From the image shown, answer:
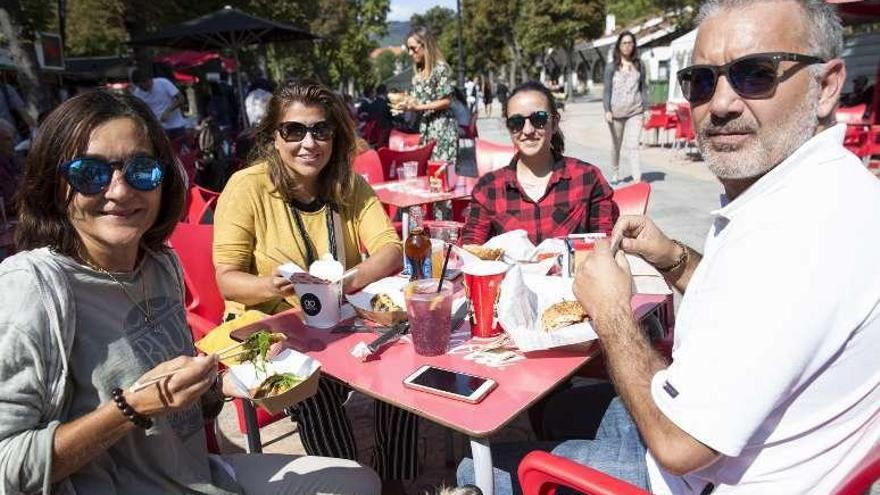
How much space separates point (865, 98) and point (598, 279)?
15.1m

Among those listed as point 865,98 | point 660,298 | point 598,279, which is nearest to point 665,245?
point 660,298

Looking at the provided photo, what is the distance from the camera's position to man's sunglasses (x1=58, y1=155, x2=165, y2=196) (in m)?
1.47

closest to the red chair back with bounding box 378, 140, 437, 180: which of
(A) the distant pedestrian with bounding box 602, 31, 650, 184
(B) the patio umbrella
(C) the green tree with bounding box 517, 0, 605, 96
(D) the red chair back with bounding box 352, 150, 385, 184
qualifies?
(D) the red chair back with bounding box 352, 150, 385, 184

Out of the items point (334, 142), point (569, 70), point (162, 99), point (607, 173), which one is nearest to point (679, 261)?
point (334, 142)

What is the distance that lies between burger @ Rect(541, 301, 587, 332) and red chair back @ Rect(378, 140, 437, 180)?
4405 millimetres

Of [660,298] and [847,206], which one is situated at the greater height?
[847,206]

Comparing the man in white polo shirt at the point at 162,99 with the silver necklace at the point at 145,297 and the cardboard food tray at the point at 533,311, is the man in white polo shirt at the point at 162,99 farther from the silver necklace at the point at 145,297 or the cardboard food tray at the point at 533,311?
the cardboard food tray at the point at 533,311

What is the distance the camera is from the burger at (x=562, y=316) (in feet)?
6.18

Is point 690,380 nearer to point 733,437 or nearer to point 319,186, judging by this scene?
point 733,437

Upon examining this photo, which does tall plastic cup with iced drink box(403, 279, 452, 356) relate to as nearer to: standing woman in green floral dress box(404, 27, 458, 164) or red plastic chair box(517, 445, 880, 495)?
red plastic chair box(517, 445, 880, 495)

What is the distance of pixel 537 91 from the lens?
3.43 m

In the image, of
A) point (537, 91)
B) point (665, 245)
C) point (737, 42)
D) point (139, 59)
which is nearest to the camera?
point (737, 42)

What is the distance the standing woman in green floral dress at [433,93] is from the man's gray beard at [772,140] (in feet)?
16.9

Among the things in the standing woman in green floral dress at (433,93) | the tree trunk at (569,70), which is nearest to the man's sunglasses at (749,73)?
the standing woman in green floral dress at (433,93)
